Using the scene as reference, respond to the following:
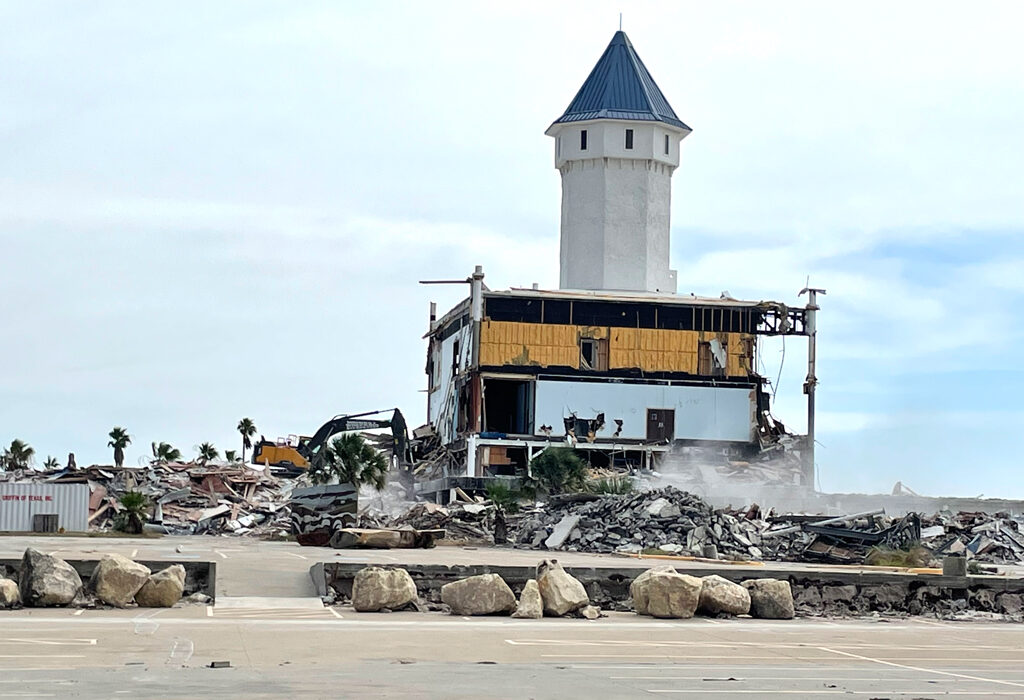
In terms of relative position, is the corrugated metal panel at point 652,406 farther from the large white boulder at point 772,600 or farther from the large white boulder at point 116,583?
the large white boulder at point 116,583

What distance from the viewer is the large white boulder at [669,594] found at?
22250mm

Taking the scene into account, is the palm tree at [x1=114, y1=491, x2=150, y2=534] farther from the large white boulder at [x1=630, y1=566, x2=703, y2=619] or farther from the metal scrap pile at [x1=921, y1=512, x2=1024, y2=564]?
the large white boulder at [x1=630, y1=566, x2=703, y2=619]

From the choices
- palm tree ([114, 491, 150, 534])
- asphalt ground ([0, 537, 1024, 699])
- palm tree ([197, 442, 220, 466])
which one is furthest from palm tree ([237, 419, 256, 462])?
asphalt ground ([0, 537, 1024, 699])

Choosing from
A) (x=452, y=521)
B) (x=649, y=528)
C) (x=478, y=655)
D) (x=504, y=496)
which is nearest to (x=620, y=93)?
(x=504, y=496)

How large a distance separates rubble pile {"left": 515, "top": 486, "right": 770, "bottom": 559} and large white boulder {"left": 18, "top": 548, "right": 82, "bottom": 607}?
22.0 m

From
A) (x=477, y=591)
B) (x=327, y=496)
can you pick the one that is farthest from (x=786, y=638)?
(x=327, y=496)

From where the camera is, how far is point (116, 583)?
2120 cm

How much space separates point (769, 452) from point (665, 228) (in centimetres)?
1695

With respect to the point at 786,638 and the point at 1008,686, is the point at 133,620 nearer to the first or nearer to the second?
the point at 786,638

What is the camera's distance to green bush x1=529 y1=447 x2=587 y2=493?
64625 mm

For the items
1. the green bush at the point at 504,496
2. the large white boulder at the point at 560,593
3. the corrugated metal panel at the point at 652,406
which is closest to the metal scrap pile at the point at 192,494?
the green bush at the point at 504,496

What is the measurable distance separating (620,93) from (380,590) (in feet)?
235

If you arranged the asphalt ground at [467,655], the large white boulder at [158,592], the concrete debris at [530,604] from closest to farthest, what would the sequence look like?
the asphalt ground at [467,655] → the large white boulder at [158,592] → the concrete debris at [530,604]

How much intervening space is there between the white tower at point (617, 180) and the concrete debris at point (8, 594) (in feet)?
227
